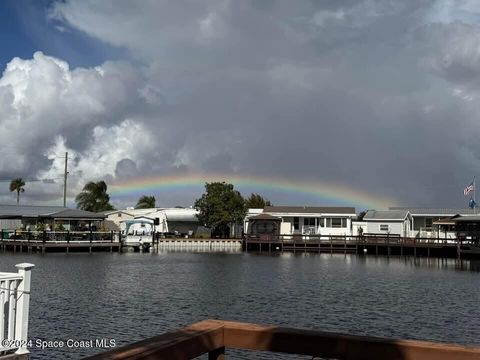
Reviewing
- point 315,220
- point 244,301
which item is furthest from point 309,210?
point 244,301

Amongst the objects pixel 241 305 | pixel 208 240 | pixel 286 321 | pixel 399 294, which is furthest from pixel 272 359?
pixel 208 240

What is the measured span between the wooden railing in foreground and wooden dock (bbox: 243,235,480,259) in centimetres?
7242

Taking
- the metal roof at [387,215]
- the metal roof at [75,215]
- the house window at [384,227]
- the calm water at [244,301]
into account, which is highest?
the metal roof at [387,215]

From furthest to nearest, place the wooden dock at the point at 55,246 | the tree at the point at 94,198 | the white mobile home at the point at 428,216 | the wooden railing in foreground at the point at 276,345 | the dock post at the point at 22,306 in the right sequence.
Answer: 1. the tree at the point at 94,198
2. the white mobile home at the point at 428,216
3. the wooden dock at the point at 55,246
4. the dock post at the point at 22,306
5. the wooden railing in foreground at the point at 276,345

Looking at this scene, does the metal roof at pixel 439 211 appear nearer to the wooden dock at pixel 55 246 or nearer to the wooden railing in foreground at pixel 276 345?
the wooden dock at pixel 55 246

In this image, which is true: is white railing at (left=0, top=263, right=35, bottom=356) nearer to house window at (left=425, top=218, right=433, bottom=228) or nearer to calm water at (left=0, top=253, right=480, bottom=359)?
calm water at (left=0, top=253, right=480, bottom=359)

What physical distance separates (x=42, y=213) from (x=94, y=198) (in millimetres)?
39815

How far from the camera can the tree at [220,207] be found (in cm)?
9800

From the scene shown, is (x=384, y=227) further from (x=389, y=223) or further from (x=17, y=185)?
(x=17, y=185)

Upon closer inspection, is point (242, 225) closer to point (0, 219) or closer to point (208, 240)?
point (208, 240)

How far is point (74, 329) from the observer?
67.2 ft

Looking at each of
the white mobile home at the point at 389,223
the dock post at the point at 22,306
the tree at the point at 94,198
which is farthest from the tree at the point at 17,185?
the dock post at the point at 22,306

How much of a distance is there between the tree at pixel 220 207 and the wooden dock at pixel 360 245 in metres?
11.3

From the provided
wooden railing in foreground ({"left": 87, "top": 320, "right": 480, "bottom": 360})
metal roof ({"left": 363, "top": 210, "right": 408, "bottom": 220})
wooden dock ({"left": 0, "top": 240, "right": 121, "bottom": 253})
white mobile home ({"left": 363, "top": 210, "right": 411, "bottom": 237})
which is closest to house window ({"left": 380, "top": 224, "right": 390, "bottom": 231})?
white mobile home ({"left": 363, "top": 210, "right": 411, "bottom": 237})
